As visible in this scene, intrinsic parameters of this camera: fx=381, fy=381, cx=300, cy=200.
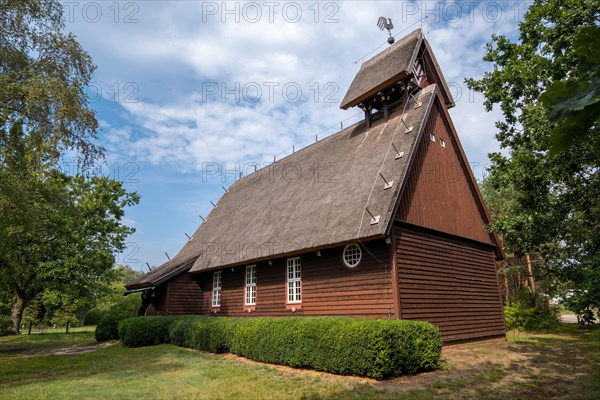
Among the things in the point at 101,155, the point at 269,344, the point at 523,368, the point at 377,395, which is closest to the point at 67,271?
the point at 101,155

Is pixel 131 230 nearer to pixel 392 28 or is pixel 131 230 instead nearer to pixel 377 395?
pixel 392 28

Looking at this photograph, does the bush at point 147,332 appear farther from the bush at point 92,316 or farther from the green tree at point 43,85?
the bush at point 92,316

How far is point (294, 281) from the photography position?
15.4m

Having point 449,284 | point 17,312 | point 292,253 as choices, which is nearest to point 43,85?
point 292,253

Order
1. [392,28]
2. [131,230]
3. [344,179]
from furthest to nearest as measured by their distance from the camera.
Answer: [131,230] < [392,28] < [344,179]

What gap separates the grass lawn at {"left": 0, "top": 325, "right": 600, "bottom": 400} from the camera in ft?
26.8

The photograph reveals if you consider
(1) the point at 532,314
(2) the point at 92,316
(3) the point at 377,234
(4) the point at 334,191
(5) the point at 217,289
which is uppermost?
(4) the point at 334,191

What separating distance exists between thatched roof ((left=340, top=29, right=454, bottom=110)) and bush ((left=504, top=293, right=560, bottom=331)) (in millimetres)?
13557

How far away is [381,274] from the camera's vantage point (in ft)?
40.5

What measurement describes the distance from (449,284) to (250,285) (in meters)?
8.73

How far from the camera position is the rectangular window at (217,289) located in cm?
2014

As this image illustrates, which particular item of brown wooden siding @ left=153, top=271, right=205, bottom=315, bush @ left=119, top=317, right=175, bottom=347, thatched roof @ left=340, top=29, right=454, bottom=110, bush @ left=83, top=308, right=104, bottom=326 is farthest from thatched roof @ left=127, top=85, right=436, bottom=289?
bush @ left=83, top=308, right=104, bottom=326

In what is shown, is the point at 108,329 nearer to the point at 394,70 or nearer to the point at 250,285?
the point at 250,285

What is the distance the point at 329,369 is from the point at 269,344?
2505 millimetres
